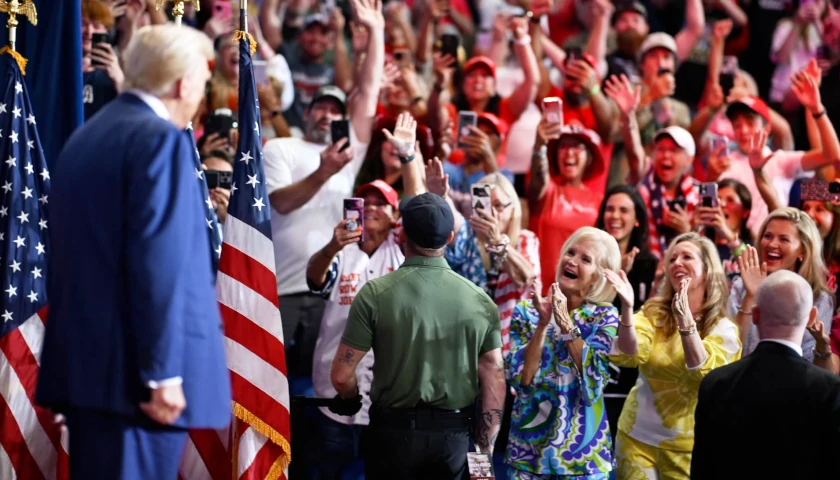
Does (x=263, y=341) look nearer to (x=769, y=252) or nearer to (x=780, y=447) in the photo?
(x=780, y=447)

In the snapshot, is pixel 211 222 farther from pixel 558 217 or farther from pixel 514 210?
pixel 558 217

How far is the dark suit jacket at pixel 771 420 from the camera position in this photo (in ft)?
12.3

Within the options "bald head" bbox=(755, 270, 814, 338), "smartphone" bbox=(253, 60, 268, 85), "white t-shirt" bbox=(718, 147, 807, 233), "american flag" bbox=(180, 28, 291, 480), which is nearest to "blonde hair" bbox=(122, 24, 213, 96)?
"american flag" bbox=(180, 28, 291, 480)

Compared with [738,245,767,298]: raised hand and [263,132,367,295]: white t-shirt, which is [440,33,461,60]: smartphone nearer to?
[263,132,367,295]: white t-shirt

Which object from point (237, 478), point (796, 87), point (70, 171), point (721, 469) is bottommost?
point (237, 478)

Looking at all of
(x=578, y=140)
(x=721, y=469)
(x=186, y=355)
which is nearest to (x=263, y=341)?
(x=186, y=355)

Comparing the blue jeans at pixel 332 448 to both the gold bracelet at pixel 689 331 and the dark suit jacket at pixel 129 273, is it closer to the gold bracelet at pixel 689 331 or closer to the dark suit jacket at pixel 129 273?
the gold bracelet at pixel 689 331

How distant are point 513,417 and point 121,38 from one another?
4.82 meters

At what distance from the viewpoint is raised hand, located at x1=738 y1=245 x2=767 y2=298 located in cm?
543

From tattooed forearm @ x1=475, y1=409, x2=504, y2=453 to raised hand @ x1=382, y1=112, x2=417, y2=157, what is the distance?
1.95m

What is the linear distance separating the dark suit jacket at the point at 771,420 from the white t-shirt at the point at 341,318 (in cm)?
217

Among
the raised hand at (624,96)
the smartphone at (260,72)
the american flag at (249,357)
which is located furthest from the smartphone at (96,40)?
the raised hand at (624,96)

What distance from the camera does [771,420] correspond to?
3779mm

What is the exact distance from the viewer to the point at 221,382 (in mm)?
3314
